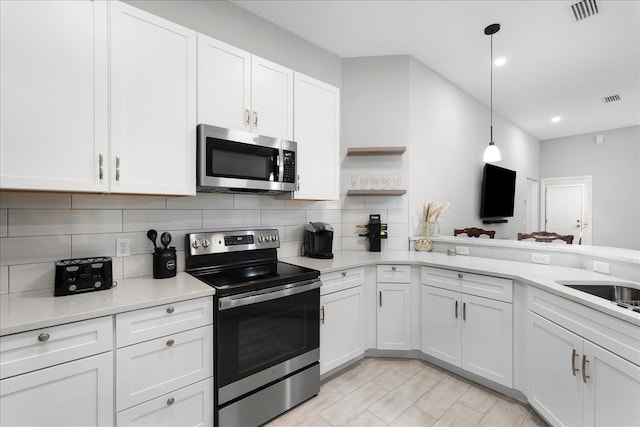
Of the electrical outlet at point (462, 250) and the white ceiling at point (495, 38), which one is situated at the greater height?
the white ceiling at point (495, 38)

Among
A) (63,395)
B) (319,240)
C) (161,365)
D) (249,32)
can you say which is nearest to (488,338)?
(319,240)

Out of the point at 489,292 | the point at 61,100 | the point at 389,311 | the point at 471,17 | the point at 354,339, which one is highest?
the point at 471,17

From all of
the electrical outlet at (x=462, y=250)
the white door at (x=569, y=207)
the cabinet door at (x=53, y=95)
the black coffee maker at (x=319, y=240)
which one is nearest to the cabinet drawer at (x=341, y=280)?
the black coffee maker at (x=319, y=240)

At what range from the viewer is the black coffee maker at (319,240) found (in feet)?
8.40

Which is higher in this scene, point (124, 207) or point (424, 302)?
point (124, 207)

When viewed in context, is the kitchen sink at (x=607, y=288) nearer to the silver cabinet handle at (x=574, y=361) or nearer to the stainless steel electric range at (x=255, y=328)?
the silver cabinet handle at (x=574, y=361)

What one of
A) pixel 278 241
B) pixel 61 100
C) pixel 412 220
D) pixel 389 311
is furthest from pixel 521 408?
pixel 61 100

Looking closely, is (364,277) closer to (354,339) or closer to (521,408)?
(354,339)

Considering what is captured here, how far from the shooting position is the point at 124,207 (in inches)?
70.8

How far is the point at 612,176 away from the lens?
5789mm

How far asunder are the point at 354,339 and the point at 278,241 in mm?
1038

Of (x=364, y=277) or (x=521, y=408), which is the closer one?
(x=521, y=408)

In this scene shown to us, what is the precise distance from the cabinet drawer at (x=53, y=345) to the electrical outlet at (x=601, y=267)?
2.96 meters

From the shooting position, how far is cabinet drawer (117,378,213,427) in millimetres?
1362
